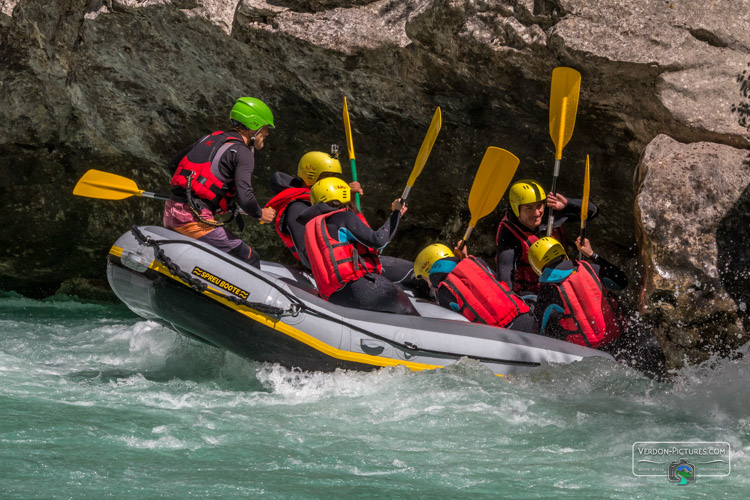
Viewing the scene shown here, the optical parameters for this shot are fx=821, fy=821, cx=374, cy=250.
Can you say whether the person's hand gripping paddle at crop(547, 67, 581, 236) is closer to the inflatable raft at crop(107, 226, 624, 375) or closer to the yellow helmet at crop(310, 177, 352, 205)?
the inflatable raft at crop(107, 226, 624, 375)

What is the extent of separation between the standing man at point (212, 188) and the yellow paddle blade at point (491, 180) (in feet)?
5.45

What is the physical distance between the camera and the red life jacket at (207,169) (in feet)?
18.1

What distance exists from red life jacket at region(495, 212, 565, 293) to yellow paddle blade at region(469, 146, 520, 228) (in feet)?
0.90

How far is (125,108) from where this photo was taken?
732 centimetres

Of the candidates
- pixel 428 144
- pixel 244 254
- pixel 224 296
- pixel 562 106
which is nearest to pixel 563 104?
pixel 562 106

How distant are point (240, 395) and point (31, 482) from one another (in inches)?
64.0

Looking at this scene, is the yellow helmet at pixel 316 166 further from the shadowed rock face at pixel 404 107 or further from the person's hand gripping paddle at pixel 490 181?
the person's hand gripping paddle at pixel 490 181

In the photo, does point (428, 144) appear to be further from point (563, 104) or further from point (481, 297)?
point (481, 297)

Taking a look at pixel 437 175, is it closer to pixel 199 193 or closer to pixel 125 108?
pixel 199 193

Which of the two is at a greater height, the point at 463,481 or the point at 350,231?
the point at 350,231

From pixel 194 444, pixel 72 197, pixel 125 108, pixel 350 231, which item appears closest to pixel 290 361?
pixel 350 231

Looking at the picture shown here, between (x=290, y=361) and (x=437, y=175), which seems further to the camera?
(x=437, y=175)

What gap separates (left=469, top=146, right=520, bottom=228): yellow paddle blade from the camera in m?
6.06

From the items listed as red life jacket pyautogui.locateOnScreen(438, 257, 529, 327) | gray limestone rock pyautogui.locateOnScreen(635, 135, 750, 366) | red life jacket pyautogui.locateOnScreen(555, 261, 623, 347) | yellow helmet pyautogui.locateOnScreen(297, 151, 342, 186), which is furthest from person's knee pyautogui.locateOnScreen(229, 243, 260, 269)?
gray limestone rock pyautogui.locateOnScreen(635, 135, 750, 366)
